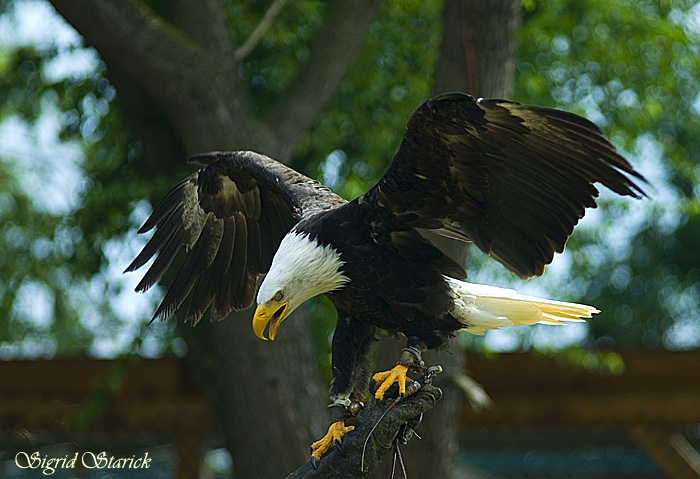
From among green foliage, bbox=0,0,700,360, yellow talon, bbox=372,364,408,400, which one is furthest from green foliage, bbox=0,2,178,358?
yellow talon, bbox=372,364,408,400

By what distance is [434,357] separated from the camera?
349 cm

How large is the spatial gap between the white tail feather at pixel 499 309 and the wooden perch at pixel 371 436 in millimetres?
305

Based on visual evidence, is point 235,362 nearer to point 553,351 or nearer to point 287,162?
point 287,162

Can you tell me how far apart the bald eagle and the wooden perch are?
2.4 inches

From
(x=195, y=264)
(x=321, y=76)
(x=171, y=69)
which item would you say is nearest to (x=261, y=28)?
(x=321, y=76)

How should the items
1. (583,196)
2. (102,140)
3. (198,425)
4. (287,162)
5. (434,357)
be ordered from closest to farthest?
(583,196) → (434,357) → (287,162) → (198,425) → (102,140)

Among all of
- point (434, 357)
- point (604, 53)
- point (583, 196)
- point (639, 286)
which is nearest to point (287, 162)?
point (434, 357)

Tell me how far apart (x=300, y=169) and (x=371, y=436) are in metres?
3.08

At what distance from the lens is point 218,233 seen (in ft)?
9.46

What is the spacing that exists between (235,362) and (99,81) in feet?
6.77

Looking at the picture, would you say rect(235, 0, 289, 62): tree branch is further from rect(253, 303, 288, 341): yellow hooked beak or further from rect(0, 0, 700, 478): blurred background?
rect(253, 303, 288, 341): yellow hooked beak

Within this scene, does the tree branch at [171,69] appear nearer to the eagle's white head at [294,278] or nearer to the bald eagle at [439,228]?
the bald eagle at [439,228]

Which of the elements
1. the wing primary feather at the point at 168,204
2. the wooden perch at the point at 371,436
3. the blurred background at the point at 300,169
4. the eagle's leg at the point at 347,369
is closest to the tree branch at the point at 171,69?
the blurred background at the point at 300,169

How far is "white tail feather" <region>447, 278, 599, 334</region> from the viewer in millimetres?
2281
